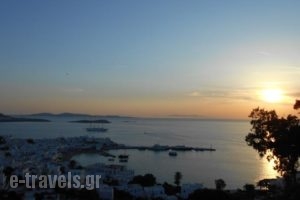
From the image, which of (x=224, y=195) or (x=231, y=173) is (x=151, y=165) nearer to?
(x=231, y=173)

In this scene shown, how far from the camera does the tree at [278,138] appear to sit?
38.5 feet

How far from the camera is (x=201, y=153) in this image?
62.2 m

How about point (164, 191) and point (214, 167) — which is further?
point (214, 167)

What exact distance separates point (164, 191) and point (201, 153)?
1509 inches

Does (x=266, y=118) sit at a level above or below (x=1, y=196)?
above

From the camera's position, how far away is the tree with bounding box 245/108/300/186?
11.8 metres

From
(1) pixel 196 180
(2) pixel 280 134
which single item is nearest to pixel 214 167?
(1) pixel 196 180

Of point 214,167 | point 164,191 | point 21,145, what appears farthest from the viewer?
point 21,145

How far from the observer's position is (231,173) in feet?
137

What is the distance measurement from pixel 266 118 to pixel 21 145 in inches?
1970

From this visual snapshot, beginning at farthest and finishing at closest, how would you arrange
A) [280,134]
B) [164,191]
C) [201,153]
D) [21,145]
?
[201,153] < [21,145] < [164,191] < [280,134]

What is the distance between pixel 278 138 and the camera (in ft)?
39.1

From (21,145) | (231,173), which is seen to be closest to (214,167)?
(231,173)

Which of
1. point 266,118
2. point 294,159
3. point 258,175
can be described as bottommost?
point 258,175
